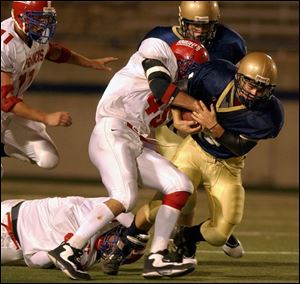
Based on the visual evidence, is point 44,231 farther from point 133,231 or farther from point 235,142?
point 235,142

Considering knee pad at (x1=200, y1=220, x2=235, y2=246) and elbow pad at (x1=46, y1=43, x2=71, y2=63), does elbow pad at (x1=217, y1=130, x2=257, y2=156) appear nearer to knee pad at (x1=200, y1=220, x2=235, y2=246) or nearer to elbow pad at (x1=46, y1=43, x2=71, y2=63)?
knee pad at (x1=200, y1=220, x2=235, y2=246)

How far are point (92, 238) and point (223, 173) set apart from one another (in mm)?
834

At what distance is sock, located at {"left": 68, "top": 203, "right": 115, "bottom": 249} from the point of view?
5.89 meters

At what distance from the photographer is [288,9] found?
14.4m

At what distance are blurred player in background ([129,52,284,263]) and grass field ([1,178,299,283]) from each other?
0.35 m

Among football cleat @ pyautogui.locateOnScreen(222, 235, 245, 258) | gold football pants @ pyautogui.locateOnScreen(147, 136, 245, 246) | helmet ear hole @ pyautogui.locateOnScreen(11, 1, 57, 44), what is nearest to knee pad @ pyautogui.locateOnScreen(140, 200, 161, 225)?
gold football pants @ pyautogui.locateOnScreen(147, 136, 245, 246)

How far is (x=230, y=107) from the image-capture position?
6.17 m

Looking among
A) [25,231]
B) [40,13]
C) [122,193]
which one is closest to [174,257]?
[122,193]

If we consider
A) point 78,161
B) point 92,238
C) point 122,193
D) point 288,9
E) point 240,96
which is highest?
point 240,96

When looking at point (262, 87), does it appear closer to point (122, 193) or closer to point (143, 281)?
point (122, 193)

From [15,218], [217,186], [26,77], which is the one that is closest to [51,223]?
[15,218]

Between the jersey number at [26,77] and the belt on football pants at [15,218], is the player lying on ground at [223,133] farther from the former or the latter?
the jersey number at [26,77]

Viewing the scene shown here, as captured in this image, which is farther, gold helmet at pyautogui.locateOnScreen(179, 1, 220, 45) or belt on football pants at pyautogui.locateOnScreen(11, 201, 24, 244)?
gold helmet at pyautogui.locateOnScreen(179, 1, 220, 45)

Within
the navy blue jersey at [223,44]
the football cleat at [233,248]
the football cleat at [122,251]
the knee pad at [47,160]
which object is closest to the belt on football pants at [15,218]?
the knee pad at [47,160]
